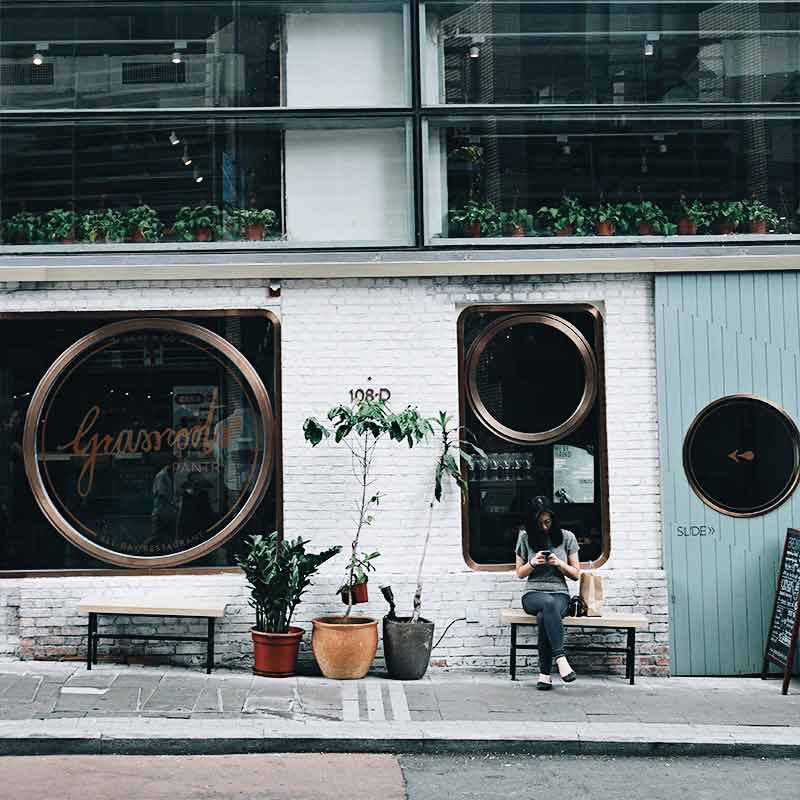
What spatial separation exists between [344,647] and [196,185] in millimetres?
4303

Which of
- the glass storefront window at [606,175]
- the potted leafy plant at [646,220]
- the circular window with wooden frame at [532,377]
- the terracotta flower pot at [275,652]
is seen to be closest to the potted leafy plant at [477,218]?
the glass storefront window at [606,175]

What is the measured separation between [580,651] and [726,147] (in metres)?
4.76

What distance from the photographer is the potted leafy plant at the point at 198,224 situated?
1149cm

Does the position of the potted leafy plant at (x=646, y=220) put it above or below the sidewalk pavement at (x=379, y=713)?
above

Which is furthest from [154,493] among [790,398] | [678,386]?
[790,398]

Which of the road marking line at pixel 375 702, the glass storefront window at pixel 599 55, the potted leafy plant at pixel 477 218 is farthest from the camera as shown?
the glass storefront window at pixel 599 55

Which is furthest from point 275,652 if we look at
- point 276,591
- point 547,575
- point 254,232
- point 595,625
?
point 254,232

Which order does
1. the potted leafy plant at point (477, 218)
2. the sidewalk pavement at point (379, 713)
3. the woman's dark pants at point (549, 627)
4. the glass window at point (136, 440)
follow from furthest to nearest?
1. the potted leafy plant at point (477, 218)
2. the glass window at point (136, 440)
3. the woman's dark pants at point (549, 627)
4. the sidewalk pavement at point (379, 713)

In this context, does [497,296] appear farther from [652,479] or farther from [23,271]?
[23,271]

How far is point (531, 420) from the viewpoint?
11.5 meters

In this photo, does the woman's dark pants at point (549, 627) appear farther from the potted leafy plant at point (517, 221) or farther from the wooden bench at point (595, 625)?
the potted leafy plant at point (517, 221)

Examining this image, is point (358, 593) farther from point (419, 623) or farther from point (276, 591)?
point (276, 591)

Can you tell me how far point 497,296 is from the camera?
37.6 ft

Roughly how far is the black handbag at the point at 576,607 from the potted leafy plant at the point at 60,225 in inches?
215
